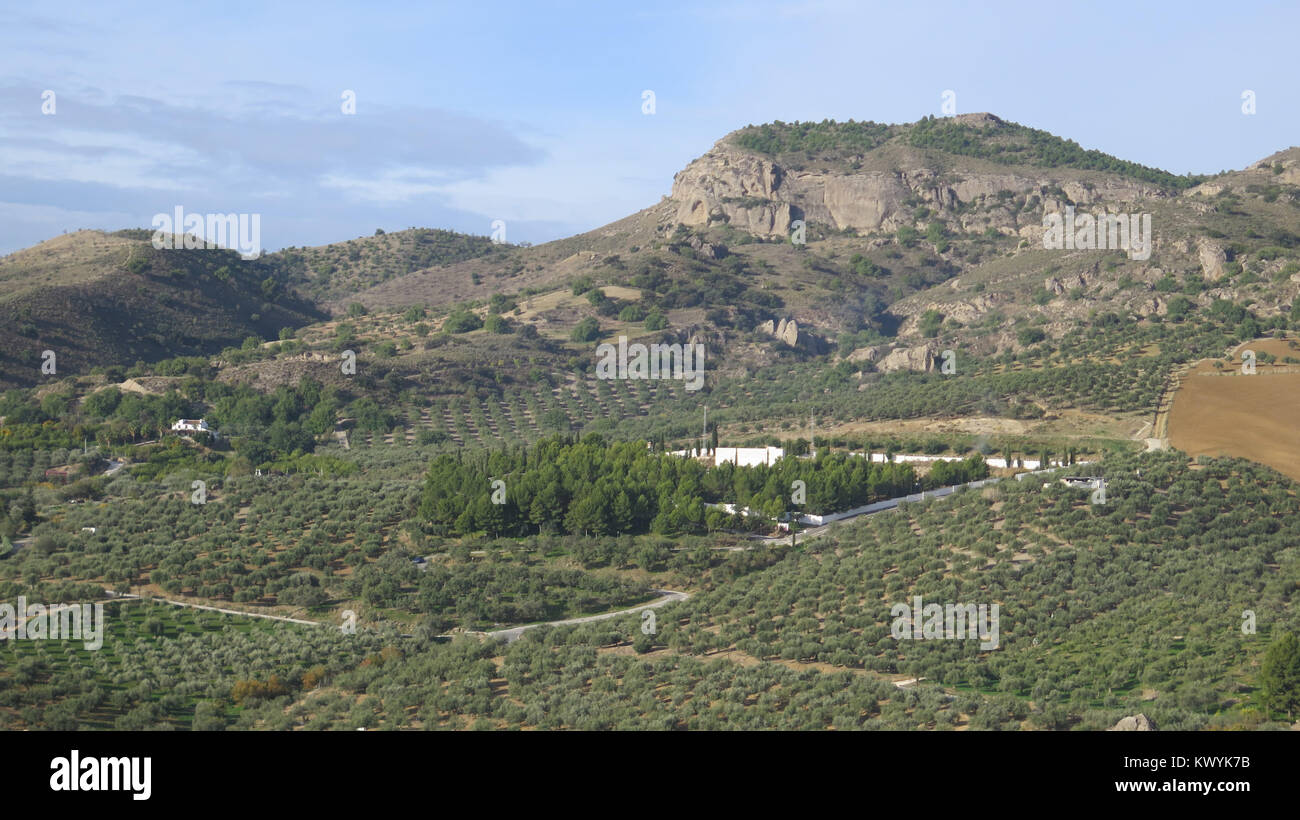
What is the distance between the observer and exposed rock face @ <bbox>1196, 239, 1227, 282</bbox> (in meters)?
98.9

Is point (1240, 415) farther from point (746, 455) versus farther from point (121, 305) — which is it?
point (121, 305)

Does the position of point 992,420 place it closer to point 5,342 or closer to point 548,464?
point 548,464

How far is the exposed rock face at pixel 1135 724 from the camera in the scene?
28.0 m

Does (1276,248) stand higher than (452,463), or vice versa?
(1276,248)

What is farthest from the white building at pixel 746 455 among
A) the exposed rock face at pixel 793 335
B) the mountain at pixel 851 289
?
the exposed rock face at pixel 793 335

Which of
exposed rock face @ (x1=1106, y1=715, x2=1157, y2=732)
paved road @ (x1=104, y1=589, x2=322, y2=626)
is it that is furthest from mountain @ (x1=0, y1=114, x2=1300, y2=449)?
exposed rock face @ (x1=1106, y1=715, x2=1157, y2=732)

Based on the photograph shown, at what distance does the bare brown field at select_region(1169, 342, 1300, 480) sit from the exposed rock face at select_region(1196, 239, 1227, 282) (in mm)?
20981

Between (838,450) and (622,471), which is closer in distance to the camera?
(622,471)

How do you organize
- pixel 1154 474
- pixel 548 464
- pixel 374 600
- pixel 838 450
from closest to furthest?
pixel 374 600
pixel 1154 474
pixel 548 464
pixel 838 450

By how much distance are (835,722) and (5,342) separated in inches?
3548

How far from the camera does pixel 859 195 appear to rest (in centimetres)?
15225

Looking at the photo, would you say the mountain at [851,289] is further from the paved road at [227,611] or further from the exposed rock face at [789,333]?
the paved road at [227,611]

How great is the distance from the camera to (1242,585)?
42.4 metres

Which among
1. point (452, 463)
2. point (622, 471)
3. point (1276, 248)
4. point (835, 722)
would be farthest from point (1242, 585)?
point (1276, 248)
